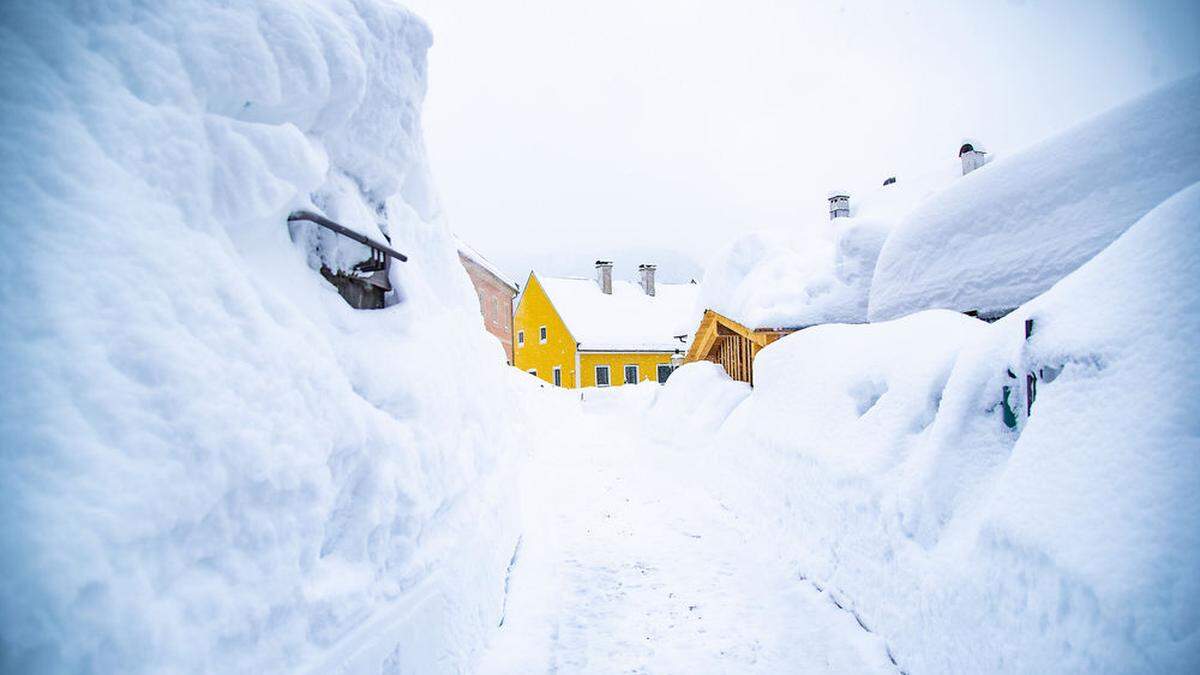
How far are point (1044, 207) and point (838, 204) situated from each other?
7.40 m

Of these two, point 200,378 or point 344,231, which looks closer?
point 200,378

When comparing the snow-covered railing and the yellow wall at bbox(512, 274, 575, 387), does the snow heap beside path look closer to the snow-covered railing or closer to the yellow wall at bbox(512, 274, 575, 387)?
the snow-covered railing

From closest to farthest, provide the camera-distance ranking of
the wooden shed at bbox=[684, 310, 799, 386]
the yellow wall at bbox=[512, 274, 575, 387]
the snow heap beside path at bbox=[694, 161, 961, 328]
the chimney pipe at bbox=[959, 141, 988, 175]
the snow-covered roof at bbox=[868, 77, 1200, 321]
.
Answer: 1. the snow-covered roof at bbox=[868, 77, 1200, 321]
2. the snow heap beside path at bbox=[694, 161, 961, 328]
3. the wooden shed at bbox=[684, 310, 799, 386]
4. the chimney pipe at bbox=[959, 141, 988, 175]
5. the yellow wall at bbox=[512, 274, 575, 387]

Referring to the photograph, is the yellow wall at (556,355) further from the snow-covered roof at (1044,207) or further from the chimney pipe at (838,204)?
the snow-covered roof at (1044,207)

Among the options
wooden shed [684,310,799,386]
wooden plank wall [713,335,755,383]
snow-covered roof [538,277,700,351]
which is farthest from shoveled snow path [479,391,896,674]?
snow-covered roof [538,277,700,351]

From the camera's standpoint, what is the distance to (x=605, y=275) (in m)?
32.2

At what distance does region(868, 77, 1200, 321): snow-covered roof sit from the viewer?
436 centimetres

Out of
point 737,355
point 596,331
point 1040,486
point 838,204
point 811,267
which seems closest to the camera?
point 1040,486

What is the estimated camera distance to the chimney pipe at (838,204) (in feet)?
39.3

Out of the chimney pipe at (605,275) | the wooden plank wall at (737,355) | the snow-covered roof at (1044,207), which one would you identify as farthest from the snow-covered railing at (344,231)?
the chimney pipe at (605,275)

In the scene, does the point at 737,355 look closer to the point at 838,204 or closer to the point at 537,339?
the point at 838,204

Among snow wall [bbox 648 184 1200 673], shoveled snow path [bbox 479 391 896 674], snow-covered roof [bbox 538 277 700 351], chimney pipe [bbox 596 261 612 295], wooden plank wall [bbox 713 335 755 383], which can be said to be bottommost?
shoveled snow path [bbox 479 391 896 674]

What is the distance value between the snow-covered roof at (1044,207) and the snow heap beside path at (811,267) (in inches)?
67.4

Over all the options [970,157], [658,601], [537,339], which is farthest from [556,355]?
[658,601]
